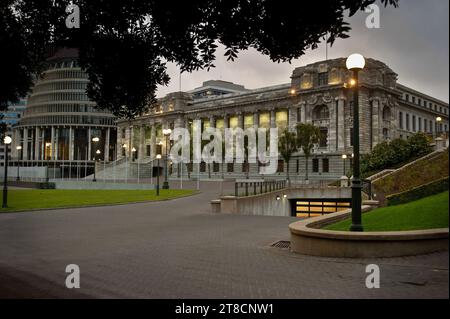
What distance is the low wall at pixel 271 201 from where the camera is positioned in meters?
25.0

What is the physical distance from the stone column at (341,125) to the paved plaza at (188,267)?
5896 centimetres

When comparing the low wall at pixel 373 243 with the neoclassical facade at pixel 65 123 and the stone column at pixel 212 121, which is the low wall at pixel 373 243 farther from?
the neoclassical facade at pixel 65 123

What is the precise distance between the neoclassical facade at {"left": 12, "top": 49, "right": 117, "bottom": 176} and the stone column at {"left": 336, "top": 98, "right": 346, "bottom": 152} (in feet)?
252

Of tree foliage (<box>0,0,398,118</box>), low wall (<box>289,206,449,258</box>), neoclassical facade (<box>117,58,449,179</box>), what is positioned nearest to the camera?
tree foliage (<box>0,0,398,118</box>)

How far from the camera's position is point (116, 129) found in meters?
134

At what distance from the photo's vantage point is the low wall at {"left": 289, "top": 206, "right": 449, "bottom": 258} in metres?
9.21

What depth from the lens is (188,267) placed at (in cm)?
919

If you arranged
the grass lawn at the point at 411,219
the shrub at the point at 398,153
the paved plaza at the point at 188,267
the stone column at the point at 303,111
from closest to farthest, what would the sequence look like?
the paved plaza at the point at 188,267
the grass lawn at the point at 411,219
the shrub at the point at 398,153
the stone column at the point at 303,111

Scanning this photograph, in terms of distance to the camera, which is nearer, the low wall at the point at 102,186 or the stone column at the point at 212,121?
the low wall at the point at 102,186

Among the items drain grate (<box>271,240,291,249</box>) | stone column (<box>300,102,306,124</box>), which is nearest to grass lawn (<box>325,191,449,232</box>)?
drain grate (<box>271,240,291,249</box>)

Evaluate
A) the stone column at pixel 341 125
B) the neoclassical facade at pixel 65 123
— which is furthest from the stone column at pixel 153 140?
the stone column at pixel 341 125

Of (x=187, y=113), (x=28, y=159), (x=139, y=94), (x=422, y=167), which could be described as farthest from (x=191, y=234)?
(x=28, y=159)

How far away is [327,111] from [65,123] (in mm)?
83743

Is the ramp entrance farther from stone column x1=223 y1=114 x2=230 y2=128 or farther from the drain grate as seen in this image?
stone column x1=223 y1=114 x2=230 y2=128
